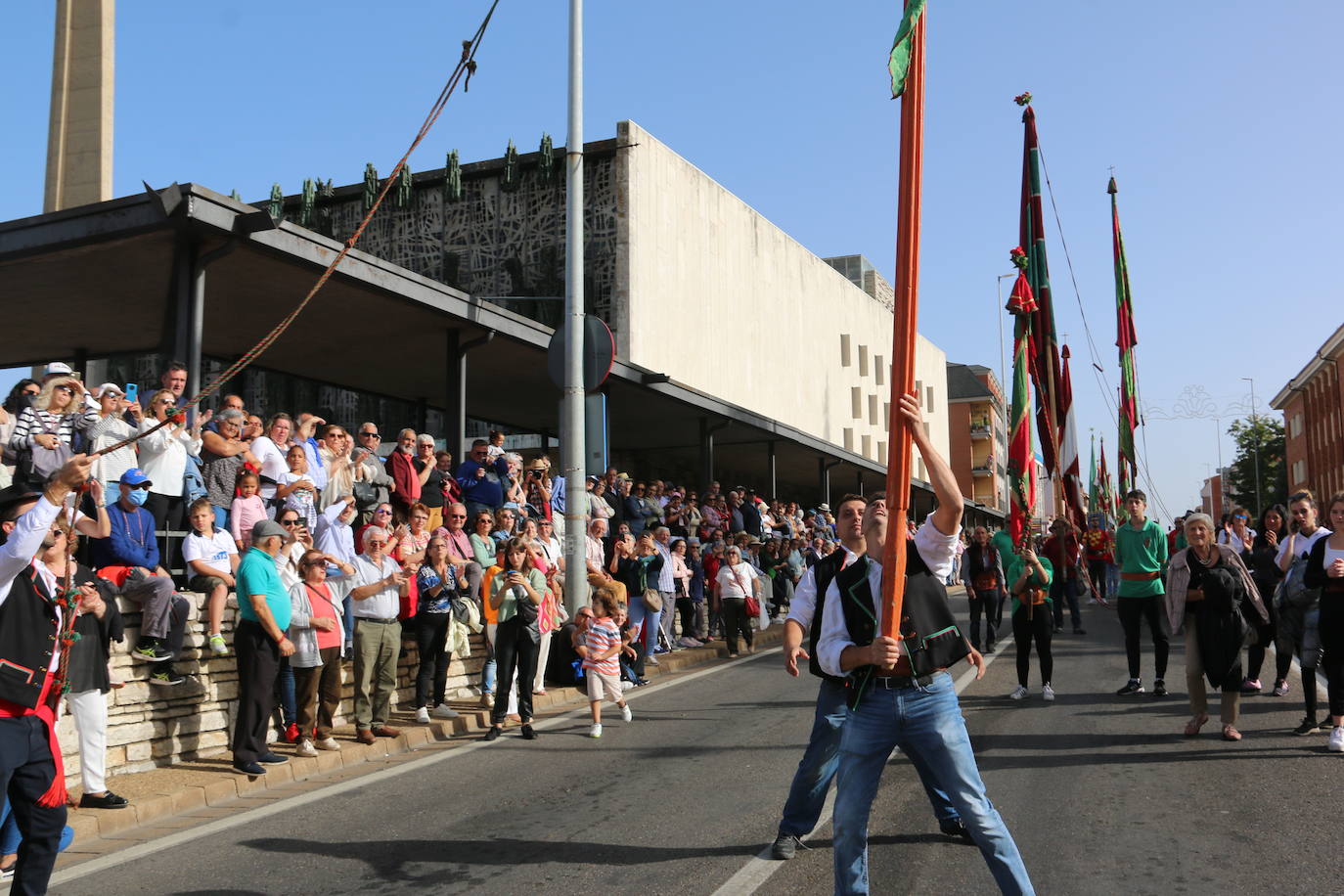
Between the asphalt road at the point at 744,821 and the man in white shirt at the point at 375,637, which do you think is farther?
the man in white shirt at the point at 375,637

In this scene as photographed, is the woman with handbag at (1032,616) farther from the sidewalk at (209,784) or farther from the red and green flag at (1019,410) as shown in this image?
the sidewalk at (209,784)

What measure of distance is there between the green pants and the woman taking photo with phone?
0.98 metres

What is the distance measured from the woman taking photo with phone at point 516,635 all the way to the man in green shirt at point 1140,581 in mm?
5780

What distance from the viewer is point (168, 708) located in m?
8.39

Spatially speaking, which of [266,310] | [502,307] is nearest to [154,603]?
[266,310]

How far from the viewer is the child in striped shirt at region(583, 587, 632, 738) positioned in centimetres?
1016

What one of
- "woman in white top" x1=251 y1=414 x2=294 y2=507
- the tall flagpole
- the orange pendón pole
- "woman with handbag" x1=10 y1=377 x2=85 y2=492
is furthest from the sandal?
"woman with handbag" x1=10 y1=377 x2=85 y2=492

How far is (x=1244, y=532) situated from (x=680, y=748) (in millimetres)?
9698

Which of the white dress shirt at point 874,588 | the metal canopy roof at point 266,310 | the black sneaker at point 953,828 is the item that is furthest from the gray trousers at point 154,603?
the black sneaker at point 953,828

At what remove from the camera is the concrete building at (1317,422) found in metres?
59.4

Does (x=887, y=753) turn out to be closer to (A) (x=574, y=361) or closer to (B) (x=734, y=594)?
(A) (x=574, y=361)

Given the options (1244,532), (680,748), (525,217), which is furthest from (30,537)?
(525,217)

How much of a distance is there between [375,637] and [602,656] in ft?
6.70

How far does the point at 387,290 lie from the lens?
14734 mm
